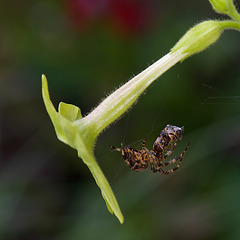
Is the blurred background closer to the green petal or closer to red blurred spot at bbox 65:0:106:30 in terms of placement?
red blurred spot at bbox 65:0:106:30

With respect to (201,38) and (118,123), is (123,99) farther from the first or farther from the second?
(118,123)

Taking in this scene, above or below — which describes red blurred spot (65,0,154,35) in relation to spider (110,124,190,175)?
above

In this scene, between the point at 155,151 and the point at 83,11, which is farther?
the point at 83,11

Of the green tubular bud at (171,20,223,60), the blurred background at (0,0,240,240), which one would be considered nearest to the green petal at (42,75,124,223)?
the green tubular bud at (171,20,223,60)

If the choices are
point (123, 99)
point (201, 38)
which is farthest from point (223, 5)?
point (123, 99)

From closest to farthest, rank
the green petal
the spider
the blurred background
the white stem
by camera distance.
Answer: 1. the green petal
2. the white stem
3. the spider
4. the blurred background
